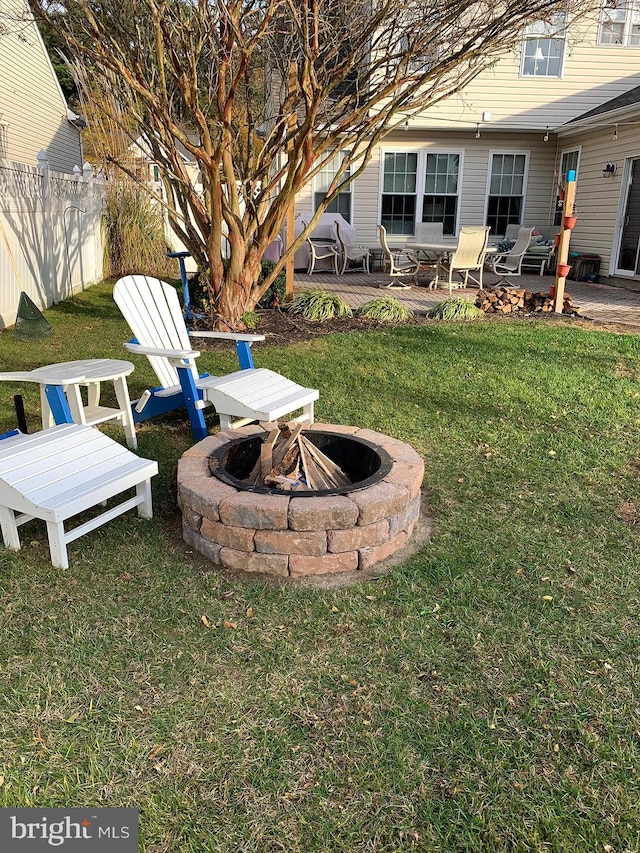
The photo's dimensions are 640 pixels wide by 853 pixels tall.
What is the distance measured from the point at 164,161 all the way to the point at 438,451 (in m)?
4.70

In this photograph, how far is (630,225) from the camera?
13.3 m

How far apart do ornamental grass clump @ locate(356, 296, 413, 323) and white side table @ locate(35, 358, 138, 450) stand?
4.35m

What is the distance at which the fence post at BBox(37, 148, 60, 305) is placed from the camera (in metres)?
8.23

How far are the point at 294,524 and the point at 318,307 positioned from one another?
18.0 ft

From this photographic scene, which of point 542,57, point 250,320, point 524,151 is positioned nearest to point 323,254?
point 524,151

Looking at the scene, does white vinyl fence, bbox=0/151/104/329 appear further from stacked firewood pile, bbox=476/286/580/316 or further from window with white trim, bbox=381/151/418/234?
window with white trim, bbox=381/151/418/234

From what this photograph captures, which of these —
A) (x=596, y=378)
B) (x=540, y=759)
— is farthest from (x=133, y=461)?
(x=596, y=378)

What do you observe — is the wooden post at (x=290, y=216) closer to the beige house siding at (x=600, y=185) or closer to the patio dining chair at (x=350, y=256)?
the patio dining chair at (x=350, y=256)

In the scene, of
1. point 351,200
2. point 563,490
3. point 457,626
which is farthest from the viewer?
point 351,200

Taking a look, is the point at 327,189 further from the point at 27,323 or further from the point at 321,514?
the point at 321,514

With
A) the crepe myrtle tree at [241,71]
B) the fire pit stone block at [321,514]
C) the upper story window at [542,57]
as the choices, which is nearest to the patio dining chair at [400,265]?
Answer: the crepe myrtle tree at [241,71]

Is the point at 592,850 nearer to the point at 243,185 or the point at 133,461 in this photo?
the point at 133,461

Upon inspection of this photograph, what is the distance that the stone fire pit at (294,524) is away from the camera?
2.53 metres

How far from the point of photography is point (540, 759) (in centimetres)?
176
